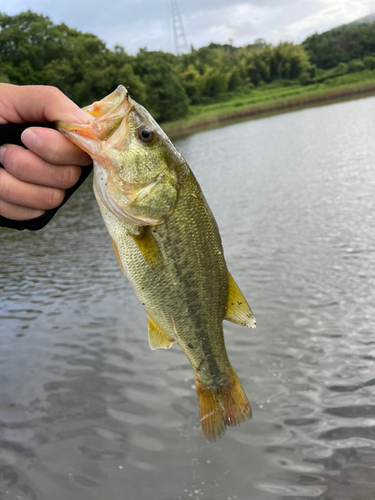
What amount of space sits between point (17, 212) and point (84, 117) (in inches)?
21.3

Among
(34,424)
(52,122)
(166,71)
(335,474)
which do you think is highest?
(166,71)

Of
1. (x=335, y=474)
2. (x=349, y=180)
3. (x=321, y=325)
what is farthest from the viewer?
(x=349, y=180)

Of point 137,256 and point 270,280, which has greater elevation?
point 137,256

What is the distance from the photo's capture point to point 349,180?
12625 millimetres

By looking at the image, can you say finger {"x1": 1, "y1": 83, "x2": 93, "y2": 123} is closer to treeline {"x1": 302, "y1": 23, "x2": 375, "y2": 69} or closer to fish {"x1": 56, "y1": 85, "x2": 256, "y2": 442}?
fish {"x1": 56, "y1": 85, "x2": 256, "y2": 442}

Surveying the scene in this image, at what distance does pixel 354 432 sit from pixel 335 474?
1.75 feet

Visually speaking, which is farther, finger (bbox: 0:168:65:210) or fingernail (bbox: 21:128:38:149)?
finger (bbox: 0:168:65:210)

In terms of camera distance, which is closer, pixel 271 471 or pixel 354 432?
pixel 271 471

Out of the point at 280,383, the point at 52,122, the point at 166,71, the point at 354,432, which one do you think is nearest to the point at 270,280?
the point at 280,383

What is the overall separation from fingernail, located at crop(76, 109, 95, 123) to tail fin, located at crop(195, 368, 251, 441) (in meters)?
1.57

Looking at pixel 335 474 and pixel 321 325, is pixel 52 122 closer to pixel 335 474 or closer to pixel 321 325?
pixel 335 474

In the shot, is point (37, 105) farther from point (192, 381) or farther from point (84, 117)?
point (192, 381)

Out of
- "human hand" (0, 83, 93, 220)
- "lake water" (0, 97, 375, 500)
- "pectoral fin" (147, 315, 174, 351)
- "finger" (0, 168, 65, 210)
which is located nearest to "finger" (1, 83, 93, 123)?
"human hand" (0, 83, 93, 220)

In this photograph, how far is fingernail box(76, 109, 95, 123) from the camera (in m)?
1.76
